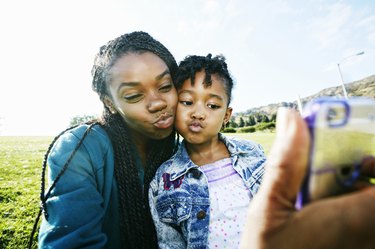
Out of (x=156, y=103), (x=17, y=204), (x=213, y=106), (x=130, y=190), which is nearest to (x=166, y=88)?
(x=156, y=103)

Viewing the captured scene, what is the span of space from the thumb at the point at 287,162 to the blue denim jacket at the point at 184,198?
1.62 metres

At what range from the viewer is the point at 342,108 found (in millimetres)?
900

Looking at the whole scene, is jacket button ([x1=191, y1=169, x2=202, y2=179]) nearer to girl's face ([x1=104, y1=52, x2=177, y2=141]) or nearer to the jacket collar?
the jacket collar

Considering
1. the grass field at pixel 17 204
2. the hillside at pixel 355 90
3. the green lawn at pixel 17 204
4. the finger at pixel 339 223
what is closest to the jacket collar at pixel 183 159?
the finger at pixel 339 223

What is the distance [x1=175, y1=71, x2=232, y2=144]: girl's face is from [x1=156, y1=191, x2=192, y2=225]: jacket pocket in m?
0.56

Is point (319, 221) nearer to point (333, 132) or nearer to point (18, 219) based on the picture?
point (333, 132)

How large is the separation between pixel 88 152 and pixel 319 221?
5.80 feet

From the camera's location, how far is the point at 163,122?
8.07 feet

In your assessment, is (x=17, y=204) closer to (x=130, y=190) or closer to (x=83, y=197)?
(x=130, y=190)

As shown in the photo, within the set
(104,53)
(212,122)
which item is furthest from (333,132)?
(104,53)

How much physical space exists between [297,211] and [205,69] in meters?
2.21

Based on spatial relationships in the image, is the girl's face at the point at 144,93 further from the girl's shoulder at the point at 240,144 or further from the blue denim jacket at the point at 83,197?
the girl's shoulder at the point at 240,144

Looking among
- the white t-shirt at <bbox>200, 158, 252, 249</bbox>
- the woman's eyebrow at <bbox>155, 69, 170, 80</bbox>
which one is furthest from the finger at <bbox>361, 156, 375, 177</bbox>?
the woman's eyebrow at <bbox>155, 69, 170, 80</bbox>

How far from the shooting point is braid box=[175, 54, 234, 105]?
277cm
